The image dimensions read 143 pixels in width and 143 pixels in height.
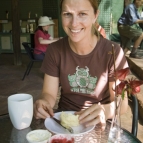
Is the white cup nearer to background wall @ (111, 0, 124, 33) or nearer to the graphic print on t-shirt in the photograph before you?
the graphic print on t-shirt

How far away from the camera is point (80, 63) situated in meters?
1.40

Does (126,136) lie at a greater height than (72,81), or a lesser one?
lesser

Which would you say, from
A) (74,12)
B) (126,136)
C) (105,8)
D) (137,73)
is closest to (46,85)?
(74,12)

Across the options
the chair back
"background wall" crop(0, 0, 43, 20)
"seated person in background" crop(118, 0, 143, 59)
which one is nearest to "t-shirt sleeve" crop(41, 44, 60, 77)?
the chair back

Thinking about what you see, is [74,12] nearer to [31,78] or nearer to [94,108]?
[94,108]

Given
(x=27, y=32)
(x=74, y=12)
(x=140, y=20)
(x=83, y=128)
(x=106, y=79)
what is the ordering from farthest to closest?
1. (x=27, y=32)
2. (x=140, y=20)
3. (x=106, y=79)
4. (x=74, y=12)
5. (x=83, y=128)

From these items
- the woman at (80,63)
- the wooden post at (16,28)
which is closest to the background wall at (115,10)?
the wooden post at (16,28)

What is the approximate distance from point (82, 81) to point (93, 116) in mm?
362

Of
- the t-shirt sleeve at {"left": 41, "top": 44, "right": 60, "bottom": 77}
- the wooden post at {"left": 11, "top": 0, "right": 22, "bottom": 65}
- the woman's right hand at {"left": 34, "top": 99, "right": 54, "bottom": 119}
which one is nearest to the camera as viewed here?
the woman's right hand at {"left": 34, "top": 99, "right": 54, "bottom": 119}

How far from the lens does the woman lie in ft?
4.27

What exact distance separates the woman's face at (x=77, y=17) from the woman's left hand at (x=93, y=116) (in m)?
0.45

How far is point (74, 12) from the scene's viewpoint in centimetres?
127

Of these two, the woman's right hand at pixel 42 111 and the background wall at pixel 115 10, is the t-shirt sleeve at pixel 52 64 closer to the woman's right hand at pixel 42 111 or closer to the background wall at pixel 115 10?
the woman's right hand at pixel 42 111

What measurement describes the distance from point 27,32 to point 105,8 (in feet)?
9.14
